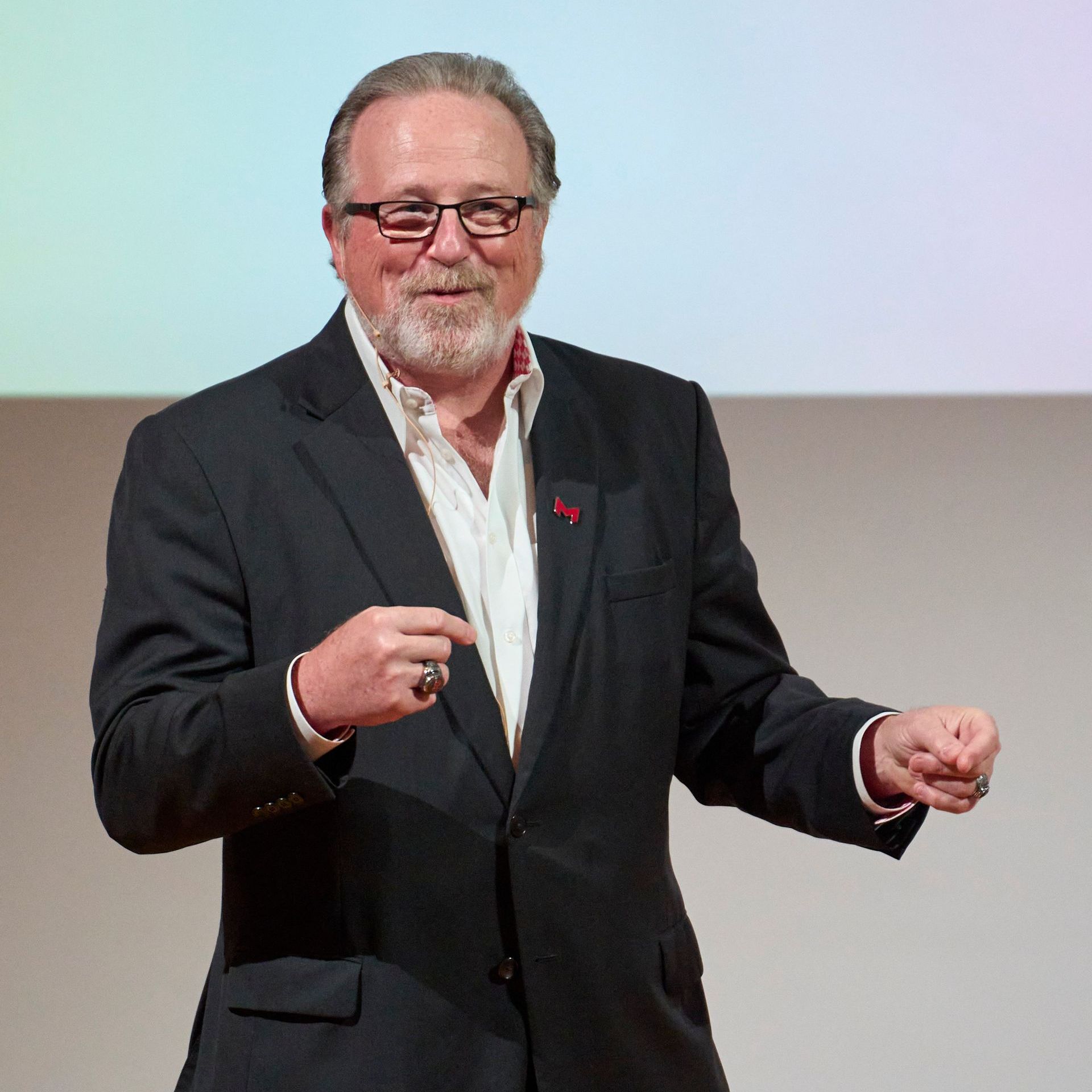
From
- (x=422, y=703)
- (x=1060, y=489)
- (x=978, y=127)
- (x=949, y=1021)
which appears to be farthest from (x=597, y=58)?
(x=949, y=1021)

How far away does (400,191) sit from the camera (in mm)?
1490

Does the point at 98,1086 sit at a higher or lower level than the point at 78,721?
lower

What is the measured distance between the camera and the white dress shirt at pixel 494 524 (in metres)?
1.44

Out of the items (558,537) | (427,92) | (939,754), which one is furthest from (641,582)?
(427,92)

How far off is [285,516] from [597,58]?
1.39 m

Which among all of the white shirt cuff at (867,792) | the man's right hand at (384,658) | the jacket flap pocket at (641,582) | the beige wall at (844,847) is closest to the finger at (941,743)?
the white shirt cuff at (867,792)

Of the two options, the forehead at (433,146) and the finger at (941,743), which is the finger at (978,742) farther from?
the forehead at (433,146)

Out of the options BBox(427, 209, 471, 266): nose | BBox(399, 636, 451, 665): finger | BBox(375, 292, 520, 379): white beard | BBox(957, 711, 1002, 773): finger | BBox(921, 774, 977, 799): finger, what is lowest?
BBox(921, 774, 977, 799): finger

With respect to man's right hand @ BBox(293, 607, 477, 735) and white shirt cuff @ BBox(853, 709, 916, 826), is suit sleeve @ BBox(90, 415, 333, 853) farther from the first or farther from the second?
white shirt cuff @ BBox(853, 709, 916, 826)

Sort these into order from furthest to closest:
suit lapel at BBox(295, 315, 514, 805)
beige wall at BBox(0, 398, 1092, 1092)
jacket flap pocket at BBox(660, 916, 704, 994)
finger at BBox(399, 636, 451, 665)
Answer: beige wall at BBox(0, 398, 1092, 1092), jacket flap pocket at BBox(660, 916, 704, 994), suit lapel at BBox(295, 315, 514, 805), finger at BBox(399, 636, 451, 665)

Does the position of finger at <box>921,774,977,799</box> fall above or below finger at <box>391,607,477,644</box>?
below

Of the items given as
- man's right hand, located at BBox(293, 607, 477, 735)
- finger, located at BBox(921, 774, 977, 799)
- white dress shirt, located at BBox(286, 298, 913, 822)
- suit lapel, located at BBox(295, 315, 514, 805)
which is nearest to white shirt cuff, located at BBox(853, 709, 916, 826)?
white dress shirt, located at BBox(286, 298, 913, 822)

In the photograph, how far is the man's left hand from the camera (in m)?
1.26

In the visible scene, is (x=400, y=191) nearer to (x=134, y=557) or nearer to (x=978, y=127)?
(x=134, y=557)
